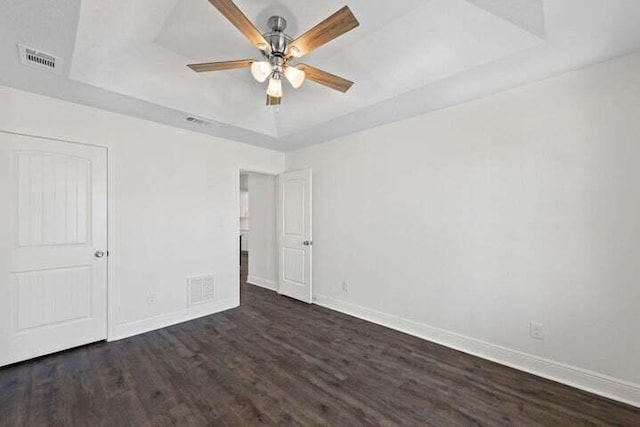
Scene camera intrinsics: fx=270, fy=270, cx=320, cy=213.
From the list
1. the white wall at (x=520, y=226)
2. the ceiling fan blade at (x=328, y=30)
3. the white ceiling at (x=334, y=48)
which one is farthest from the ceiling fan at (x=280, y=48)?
the white wall at (x=520, y=226)

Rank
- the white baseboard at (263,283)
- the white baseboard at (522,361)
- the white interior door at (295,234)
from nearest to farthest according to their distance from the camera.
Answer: the white baseboard at (522,361) → the white interior door at (295,234) → the white baseboard at (263,283)

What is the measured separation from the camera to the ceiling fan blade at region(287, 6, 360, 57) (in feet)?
4.92

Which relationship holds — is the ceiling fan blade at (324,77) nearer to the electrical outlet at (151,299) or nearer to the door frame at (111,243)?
the door frame at (111,243)

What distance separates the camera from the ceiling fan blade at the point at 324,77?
2005 mm

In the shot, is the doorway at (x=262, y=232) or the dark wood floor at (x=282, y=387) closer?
the dark wood floor at (x=282, y=387)

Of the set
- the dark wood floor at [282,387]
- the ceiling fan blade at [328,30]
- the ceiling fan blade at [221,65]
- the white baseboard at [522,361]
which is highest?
the ceiling fan blade at [328,30]

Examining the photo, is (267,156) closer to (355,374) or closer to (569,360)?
(355,374)

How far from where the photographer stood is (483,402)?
1.97 m

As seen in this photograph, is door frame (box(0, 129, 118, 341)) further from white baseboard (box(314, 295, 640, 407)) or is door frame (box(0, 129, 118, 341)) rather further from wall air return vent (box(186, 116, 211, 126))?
white baseboard (box(314, 295, 640, 407))

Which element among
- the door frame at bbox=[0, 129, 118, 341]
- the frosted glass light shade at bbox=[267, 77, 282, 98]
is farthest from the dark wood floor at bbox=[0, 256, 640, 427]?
the frosted glass light shade at bbox=[267, 77, 282, 98]

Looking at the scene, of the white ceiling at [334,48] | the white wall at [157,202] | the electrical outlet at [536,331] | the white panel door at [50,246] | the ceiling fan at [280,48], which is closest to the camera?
the ceiling fan at [280,48]

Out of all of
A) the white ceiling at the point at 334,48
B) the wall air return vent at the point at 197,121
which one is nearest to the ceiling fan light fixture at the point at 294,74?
the white ceiling at the point at 334,48

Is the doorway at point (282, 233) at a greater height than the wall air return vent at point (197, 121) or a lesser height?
lesser

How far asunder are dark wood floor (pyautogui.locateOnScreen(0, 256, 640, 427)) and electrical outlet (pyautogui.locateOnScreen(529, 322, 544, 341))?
34 centimetres
